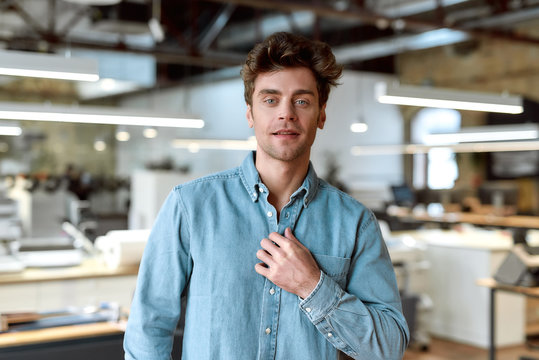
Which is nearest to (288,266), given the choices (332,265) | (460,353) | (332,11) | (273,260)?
(273,260)

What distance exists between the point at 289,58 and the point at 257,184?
329 millimetres

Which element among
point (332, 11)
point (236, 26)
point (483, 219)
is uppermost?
point (236, 26)

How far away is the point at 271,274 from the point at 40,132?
12.1 metres

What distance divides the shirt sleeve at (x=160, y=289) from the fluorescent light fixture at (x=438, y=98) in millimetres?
4207

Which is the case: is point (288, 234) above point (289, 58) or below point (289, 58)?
below

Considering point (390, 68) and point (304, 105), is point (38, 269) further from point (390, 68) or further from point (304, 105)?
point (390, 68)

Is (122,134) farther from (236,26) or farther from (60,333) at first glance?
(60,333)

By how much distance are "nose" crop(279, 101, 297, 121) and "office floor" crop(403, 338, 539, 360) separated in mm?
5034

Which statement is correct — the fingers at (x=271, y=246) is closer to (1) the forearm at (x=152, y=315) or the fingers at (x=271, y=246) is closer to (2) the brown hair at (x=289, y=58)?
(1) the forearm at (x=152, y=315)

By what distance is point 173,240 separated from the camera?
1537 mm

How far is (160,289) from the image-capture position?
60.4 inches

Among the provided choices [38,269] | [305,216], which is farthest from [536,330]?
[305,216]

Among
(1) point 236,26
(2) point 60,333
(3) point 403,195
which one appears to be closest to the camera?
(2) point 60,333

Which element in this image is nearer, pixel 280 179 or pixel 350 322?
pixel 350 322
